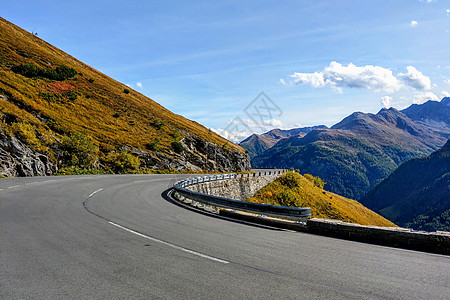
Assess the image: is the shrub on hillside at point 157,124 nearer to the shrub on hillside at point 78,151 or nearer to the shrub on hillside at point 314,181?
the shrub on hillside at point 78,151

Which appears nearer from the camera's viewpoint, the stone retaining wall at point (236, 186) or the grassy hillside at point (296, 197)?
the stone retaining wall at point (236, 186)

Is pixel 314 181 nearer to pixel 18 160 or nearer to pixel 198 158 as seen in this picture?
pixel 198 158

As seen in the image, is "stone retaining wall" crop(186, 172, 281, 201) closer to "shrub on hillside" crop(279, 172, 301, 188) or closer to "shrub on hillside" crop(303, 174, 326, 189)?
"shrub on hillside" crop(279, 172, 301, 188)

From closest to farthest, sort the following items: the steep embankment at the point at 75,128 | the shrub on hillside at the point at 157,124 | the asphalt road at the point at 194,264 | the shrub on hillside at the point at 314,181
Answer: the asphalt road at the point at 194,264
the steep embankment at the point at 75,128
the shrub on hillside at the point at 157,124
the shrub on hillside at the point at 314,181

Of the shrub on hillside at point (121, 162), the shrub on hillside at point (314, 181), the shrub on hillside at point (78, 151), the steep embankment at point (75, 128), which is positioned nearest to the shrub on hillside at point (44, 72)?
the steep embankment at point (75, 128)

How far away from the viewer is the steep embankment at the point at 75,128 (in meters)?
29.0

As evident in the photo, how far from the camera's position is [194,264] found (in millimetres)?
5547

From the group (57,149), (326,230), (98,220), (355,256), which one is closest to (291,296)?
(355,256)

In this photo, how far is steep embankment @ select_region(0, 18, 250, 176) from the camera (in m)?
29.0

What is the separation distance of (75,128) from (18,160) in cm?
1344

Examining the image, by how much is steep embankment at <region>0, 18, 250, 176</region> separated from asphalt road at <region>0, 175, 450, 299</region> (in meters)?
23.8

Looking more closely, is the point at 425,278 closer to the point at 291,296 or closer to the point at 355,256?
the point at 355,256

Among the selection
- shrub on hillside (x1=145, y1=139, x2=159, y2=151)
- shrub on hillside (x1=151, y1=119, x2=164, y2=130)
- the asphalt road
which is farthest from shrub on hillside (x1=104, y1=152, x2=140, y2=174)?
the asphalt road

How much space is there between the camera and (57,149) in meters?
32.0
